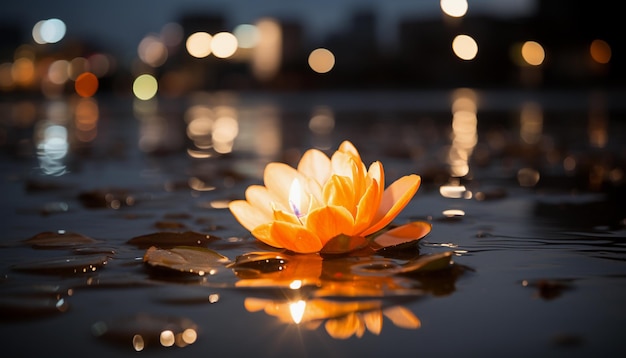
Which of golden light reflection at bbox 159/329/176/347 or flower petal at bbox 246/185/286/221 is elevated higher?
flower petal at bbox 246/185/286/221

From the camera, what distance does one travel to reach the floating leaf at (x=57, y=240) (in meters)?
1.64

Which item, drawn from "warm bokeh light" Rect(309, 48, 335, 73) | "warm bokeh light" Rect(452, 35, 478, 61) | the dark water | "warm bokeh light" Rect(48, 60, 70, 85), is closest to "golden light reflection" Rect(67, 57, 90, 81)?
"warm bokeh light" Rect(48, 60, 70, 85)

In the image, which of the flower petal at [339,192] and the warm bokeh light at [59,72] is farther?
the warm bokeh light at [59,72]

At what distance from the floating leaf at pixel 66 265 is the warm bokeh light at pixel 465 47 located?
28385 mm

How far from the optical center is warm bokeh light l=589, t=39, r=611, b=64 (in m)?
27.7

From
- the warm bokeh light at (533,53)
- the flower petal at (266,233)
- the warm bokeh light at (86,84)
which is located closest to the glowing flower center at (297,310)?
the flower petal at (266,233)

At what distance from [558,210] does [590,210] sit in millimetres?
87

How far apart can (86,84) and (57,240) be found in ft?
83.5

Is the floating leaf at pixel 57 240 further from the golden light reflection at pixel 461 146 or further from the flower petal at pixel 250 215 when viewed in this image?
the golden light reflection at pixel 461 146

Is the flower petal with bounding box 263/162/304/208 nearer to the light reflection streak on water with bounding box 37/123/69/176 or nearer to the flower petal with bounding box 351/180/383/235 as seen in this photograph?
the flower petal with bounding box 351/180/383/235

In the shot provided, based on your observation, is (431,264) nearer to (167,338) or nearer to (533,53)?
(167,338)

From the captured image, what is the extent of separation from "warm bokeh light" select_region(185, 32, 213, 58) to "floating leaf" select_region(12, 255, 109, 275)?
126 ft

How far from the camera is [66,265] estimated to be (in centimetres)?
140

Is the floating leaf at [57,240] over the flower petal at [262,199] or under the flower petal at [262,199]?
under
